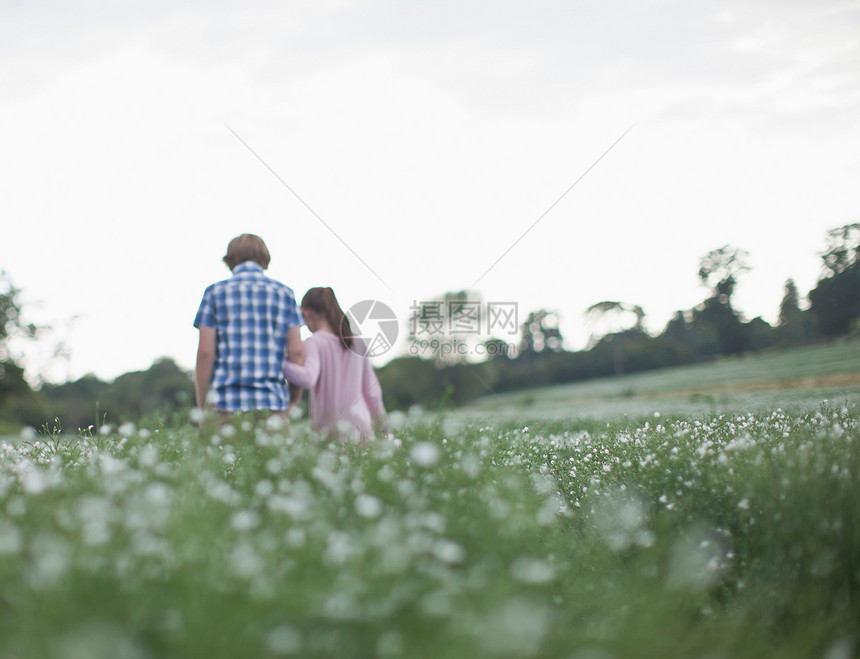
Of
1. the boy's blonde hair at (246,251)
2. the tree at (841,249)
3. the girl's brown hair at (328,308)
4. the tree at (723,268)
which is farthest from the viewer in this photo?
the tree at (723,268)

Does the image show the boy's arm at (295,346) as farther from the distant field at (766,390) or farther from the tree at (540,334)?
the tree at (540,334)

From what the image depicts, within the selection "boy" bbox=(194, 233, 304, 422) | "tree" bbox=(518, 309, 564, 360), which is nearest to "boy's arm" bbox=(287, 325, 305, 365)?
"boy" bbox=(194, 233, 304, 422)

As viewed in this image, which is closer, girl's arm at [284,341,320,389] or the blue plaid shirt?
the blue plaid shirt

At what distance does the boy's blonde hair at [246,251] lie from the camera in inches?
177

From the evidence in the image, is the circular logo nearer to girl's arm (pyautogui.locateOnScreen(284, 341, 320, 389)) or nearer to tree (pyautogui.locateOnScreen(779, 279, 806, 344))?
girl's arm (pyautogui.locateOnScreen(284, 341, 320, 389))

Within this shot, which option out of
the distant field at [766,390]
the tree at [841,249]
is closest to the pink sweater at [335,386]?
the distant field at [766,390]

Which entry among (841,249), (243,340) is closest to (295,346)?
(243,340)

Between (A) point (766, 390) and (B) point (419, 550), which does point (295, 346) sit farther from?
(A) point (766, 390)

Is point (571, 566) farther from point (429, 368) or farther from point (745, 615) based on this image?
point (429, 368)

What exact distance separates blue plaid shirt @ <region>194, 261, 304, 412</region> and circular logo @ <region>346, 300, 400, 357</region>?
46.2 inches

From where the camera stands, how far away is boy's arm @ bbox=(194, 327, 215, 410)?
424cm

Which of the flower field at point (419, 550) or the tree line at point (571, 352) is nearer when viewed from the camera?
the flower field at point (419, 550)

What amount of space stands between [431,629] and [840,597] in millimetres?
2297

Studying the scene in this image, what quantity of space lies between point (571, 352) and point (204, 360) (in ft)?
136
